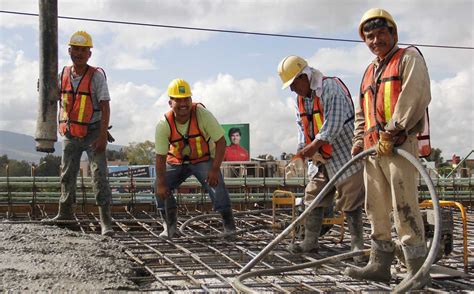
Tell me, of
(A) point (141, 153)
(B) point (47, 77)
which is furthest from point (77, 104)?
(A) point (141, 153)

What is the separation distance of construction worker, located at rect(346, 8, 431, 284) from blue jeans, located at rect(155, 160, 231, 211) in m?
2.04

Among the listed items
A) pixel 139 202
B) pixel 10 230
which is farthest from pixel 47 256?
pixel 139 202

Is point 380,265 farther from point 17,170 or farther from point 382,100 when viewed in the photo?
point 17,170

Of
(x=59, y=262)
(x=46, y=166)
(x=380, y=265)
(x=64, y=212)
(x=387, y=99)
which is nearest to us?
(x=387, y=99)

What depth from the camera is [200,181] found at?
5.75m

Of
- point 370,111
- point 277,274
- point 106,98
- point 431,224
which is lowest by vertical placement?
point 277,274

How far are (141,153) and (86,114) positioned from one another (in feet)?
134

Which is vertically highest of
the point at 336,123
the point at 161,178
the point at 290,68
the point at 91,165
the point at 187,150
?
the point at 290,68

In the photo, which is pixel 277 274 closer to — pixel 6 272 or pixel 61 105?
pixel 6 272

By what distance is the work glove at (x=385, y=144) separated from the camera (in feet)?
11.3

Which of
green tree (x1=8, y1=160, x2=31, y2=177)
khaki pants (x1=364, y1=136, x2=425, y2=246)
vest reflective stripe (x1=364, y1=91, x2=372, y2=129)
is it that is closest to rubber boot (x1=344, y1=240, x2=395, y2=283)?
khaki pants (x1=364, y1=136, x2=425, y2=246)

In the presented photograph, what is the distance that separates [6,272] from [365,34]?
2.45 meters

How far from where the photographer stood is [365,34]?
3.63 meters

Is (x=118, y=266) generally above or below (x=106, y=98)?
below
